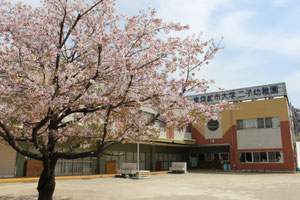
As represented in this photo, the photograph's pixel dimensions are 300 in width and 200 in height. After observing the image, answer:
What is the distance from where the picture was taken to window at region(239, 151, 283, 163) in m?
26.1

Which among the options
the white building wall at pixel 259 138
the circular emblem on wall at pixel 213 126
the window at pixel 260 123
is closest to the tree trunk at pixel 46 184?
the white building wall at pixel 259 138

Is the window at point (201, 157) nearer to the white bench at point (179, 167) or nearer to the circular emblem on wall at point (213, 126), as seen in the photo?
the circular emblem on wall at point (213, 126)

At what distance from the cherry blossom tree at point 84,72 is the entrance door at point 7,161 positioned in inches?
386

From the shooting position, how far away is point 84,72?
231 inches

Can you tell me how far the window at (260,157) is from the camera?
26.1m

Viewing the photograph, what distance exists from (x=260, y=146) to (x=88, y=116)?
23.4m

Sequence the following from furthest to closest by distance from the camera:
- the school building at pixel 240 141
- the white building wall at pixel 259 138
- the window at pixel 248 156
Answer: the window at pixel 248 156 → the white building wall at pixel 259 138 → the school building at pixel 240 141

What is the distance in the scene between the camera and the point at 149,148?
2692cm

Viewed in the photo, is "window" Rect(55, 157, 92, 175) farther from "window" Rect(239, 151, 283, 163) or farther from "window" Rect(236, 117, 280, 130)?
"window" Rect(236, 117, 280, 130)

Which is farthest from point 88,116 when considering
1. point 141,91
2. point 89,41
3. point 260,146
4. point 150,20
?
point 260,146

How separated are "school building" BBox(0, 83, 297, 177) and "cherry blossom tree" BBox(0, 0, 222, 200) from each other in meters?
15.6

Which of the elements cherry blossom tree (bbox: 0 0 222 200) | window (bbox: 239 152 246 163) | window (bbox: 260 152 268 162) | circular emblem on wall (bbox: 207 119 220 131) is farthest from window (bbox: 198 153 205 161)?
cherry blossom tree (bbox: 0 0 222 200)

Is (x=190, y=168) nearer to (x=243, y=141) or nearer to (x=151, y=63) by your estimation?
(x=243, y=141)

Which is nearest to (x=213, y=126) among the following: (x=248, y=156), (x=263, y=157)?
(x=248, y=156)
